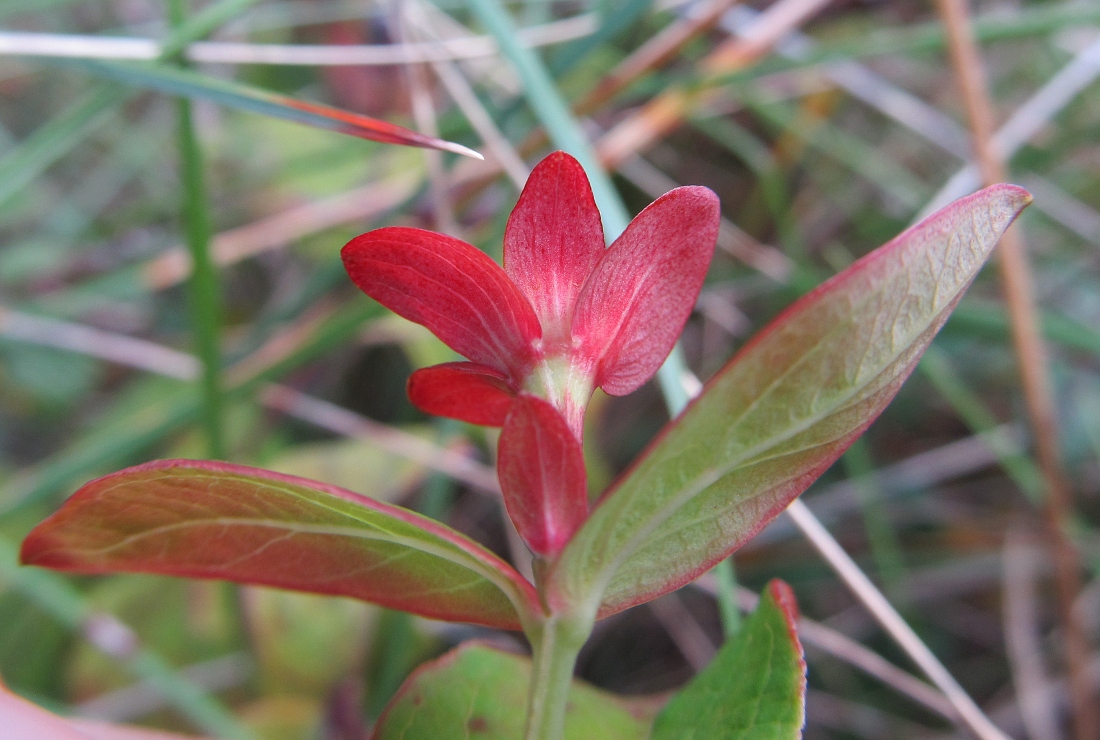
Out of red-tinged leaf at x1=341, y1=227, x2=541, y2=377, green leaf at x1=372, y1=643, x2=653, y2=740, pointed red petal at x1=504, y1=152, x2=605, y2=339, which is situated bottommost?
green leaf at x1=372, y1=643, x2=653, y2=740

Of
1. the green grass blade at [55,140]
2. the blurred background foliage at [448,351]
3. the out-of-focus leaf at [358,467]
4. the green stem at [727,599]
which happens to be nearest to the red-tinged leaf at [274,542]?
the green stem at [727,599]

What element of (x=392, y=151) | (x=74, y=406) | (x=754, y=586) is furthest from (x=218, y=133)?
(x=754, y=586)

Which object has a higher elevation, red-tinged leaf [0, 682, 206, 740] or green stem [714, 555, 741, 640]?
green stem [714, 555, 741, 640]

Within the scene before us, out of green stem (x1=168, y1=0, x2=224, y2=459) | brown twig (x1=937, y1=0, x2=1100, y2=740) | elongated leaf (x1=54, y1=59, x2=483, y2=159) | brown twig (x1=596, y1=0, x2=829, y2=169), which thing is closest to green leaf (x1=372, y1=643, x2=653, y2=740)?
elongated leaf (x1=54, y1=59, x2=483, y2=159)

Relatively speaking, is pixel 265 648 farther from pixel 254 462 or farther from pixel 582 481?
pixel 582 481

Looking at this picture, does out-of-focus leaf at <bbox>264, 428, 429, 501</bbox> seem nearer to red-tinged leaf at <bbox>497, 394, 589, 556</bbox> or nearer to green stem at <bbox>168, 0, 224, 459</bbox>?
green stem at <bbox>168, 0, 224, 459</bbox>


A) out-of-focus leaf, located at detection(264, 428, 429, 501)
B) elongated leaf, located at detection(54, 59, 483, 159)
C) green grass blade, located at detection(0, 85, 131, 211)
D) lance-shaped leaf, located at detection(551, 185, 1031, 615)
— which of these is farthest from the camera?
out-of-focus leaf, located at detection(264, 428, 429, 501)

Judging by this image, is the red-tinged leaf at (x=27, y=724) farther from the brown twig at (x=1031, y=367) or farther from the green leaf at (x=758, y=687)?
the brown twig at (x=1031, y=367)
